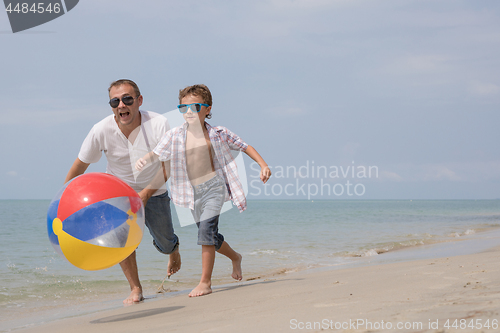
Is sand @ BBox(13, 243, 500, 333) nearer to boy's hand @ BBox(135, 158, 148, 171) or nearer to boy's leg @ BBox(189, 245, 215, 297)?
boy's leg @ BBox(189, 245, 215, 297)

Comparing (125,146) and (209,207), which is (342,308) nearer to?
(209,207)

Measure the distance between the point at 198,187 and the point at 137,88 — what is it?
1.10 m

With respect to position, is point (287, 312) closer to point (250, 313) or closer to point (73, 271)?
point (250, 313)

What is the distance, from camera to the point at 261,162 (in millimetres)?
3965

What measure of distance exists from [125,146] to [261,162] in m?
1.29

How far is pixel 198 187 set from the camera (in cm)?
412

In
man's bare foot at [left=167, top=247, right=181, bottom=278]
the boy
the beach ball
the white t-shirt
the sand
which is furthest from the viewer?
man's bare foot at [left=167, top=247, right=181, bottom=278]

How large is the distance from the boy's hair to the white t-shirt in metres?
0.32

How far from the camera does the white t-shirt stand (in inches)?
154

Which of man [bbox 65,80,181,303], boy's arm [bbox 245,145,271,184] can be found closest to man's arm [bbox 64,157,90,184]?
man [bbox 65,80,181,303]

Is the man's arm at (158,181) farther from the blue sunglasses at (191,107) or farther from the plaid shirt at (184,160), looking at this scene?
the blue sunglasses at (191,107)

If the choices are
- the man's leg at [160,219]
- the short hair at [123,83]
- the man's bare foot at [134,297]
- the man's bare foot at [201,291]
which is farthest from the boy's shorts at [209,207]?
the short hair at [123,83]

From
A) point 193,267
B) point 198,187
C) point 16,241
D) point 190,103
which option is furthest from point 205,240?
point 16,241

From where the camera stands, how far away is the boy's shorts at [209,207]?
3.97 m
